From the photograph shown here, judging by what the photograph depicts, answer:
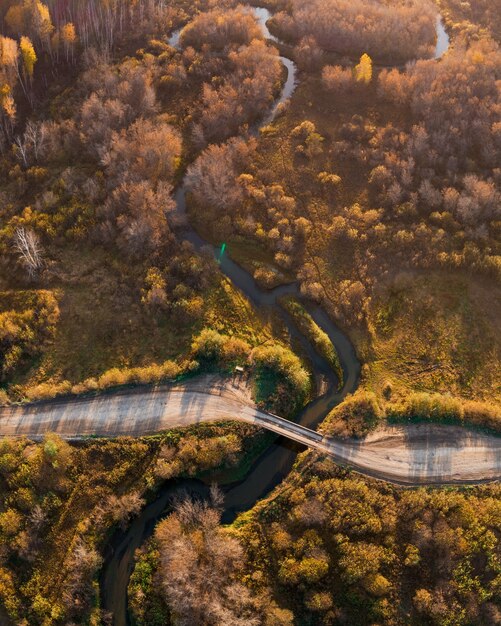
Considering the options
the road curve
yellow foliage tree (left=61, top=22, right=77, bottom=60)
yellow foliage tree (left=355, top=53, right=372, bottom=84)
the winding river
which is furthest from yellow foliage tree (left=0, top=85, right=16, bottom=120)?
yellow foliage tree (left=355, top=53, right=372, bottom=84)

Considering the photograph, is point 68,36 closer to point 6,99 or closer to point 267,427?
point 6,99

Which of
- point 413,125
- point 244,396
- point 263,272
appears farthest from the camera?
point 413,125

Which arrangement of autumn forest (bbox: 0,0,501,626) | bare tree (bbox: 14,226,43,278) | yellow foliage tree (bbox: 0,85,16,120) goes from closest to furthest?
autumn forest (bbox: 0,0,501,626) < bare tree (bbox: 14,226,43,278) < yellow foliage tree (bbox: 0,85,16,120)

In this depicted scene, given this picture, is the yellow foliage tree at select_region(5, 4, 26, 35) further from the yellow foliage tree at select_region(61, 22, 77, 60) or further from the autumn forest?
the yellow foliage tree at select_region(61, 22, 77, 60)

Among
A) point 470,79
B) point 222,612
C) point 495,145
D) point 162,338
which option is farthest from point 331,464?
point 470,79

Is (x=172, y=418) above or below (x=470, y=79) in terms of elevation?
below

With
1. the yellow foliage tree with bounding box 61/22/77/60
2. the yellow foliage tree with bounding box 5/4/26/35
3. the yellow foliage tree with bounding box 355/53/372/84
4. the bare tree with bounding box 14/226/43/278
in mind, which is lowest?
the bare tree with bounding box 14/226/43/278

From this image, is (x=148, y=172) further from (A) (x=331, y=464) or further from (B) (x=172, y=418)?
(A) (x=331, y=464)

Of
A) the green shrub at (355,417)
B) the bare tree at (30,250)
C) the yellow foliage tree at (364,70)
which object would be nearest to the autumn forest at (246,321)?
the green shrub at (355,417)
